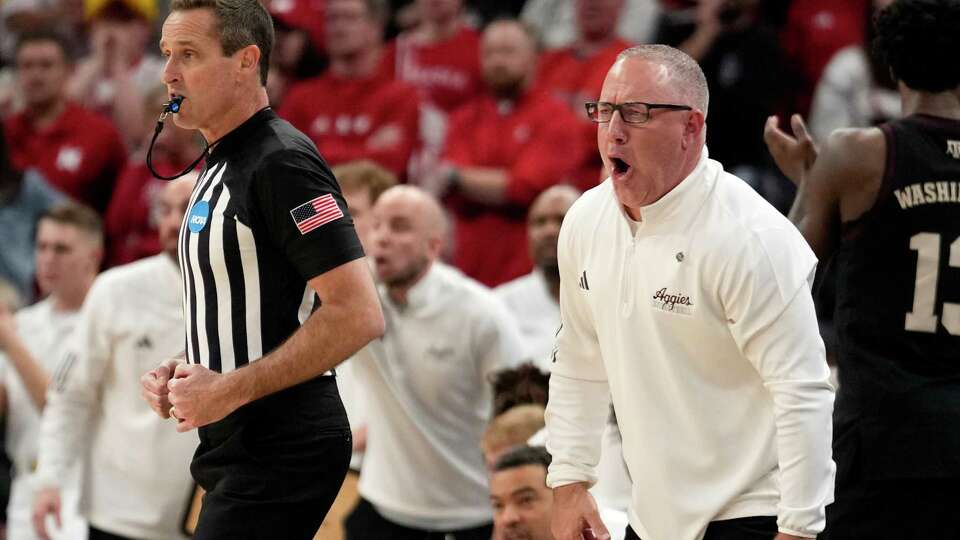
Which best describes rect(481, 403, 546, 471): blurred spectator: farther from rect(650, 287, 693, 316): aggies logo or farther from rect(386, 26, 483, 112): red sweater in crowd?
rect(386, 26, 483, 112): red sweater in crowd

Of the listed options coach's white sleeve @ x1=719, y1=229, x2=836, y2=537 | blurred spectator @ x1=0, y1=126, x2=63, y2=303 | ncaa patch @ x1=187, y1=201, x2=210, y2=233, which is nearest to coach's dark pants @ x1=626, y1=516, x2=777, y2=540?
coach's white sleeve @ x1=719, y1=229, x2=836, y2=537

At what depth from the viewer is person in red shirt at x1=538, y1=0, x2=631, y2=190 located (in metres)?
9.08

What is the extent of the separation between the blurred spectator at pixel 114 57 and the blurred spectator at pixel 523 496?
19.8 ft

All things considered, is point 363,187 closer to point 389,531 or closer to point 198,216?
point 389,531

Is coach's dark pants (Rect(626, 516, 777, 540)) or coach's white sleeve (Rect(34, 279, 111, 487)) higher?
coach's dark pants (Rect(626, 516, 777, 540))

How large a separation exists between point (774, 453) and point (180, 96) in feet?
5.82

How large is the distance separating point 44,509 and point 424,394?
69.5 inches

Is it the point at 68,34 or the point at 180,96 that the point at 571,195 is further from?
the point at 68,34

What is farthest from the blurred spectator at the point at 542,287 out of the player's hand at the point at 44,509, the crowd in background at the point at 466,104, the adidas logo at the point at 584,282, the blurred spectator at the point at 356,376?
the adidas logo at the point at 584,282

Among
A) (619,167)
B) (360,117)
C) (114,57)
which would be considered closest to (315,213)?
(619,167)

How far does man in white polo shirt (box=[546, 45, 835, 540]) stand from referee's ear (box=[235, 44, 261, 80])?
924 mm

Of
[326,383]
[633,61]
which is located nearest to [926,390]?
[633,61]

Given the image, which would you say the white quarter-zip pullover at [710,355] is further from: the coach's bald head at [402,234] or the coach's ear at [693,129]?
the coach's bald head at [402,234]

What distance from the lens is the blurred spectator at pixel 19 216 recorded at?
9.28 m
